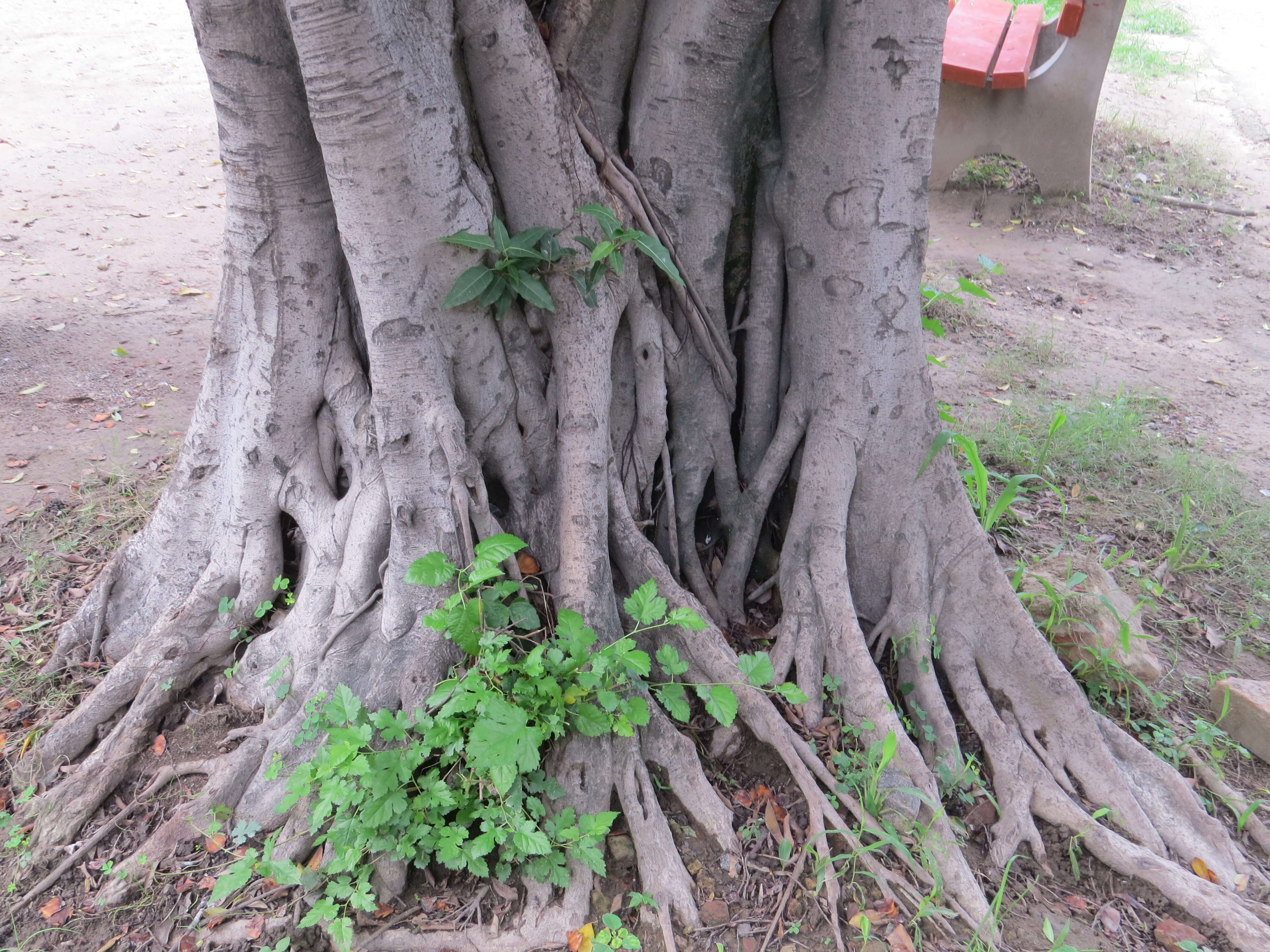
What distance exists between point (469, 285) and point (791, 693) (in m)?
1.42

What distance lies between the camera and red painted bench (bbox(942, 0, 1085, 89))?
6.43 m

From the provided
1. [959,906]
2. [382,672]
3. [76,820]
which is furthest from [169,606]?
[959,906]

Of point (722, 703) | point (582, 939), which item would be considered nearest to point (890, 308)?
point (722, 703)

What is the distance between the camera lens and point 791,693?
2.35 meters

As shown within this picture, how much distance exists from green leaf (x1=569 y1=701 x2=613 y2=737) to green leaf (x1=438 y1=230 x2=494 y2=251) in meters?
1.24

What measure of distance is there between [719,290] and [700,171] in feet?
1.38

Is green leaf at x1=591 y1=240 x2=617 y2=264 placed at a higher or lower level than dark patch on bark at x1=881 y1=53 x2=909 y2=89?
lower

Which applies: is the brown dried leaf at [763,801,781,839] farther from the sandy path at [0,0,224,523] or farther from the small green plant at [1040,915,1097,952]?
the sandy path at [0,0,224,523]

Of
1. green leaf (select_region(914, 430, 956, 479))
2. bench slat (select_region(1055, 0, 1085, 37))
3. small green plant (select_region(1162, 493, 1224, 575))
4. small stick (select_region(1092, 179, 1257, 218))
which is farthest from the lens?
small stick (select_region(1092, 179, 1257, 218))

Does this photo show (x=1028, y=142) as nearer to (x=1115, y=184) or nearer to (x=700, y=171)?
(x=1115, y=184)

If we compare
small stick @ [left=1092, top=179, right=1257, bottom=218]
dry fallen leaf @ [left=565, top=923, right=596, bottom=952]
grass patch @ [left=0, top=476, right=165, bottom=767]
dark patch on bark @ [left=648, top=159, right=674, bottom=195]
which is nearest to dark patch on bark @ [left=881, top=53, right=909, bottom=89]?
dark patch on bark @ [left=648, top=159, right=674, bottom=195]

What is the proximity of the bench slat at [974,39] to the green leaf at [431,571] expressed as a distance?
5.80 meters

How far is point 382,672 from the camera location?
2.44m

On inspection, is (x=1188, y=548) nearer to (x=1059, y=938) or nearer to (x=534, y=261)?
(x=1059, y=938)
